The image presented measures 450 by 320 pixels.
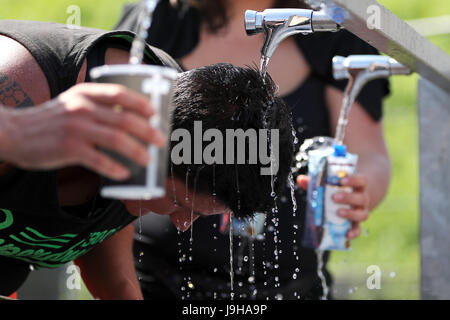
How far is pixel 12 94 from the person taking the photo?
132 cm

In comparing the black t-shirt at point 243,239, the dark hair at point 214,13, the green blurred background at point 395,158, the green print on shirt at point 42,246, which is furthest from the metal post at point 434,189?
the green blurred background at point 395,158

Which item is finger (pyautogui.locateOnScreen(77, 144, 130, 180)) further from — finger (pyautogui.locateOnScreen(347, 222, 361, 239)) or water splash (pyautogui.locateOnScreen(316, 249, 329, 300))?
water splash (pyautogui.locateOnScreen(316, 249, 329, 300))

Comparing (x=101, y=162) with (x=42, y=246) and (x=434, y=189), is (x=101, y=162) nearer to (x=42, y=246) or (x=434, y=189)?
(x=42, y=246)

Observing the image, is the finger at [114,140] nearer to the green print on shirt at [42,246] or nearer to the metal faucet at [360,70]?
the green print on shirt at [42,246]

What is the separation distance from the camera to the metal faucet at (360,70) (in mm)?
1998

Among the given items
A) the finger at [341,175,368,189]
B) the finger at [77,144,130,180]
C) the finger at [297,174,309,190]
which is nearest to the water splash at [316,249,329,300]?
the finger at [297,174,309,190]

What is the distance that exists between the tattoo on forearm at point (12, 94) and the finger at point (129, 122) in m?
0.49

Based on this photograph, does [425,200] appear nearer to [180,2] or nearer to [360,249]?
[180,2]

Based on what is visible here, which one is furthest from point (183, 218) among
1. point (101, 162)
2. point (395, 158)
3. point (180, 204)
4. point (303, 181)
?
point (395, 158)

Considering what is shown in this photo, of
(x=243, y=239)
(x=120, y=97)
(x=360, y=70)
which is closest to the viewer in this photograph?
(x=120, y=97)

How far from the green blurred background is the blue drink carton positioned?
2.14m

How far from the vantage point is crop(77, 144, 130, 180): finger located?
2.84 ft

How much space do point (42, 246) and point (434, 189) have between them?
1.10 meters

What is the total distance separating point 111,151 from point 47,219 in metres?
0.70
